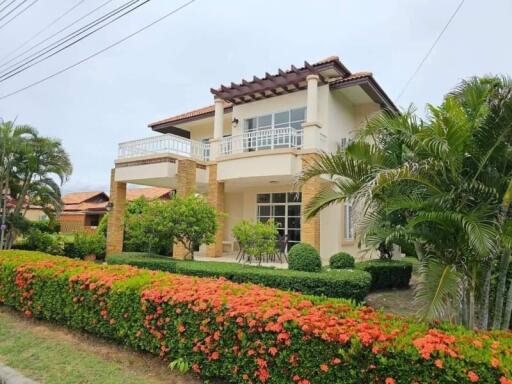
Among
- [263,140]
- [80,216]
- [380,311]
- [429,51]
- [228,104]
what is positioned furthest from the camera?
[80,216]

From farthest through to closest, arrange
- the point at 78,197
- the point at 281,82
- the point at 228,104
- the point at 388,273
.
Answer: the point at 78,197 < the point at 228,104 < the point at 281,82 < the point at 388,273

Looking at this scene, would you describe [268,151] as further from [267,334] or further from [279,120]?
[267,334]

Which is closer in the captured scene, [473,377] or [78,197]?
[473,377]

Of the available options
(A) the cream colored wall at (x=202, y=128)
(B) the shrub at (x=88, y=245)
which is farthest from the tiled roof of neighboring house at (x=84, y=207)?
(B) the shrub at (x=88, y=245)

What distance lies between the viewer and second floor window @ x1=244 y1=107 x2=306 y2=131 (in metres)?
15.9

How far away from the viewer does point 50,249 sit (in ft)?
53.8

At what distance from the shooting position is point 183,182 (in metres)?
15.6

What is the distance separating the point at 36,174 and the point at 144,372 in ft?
47.4

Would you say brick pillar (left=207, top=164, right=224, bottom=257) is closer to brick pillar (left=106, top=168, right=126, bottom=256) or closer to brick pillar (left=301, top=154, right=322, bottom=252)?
brick pillar (left=301, top=154, right=322, bottom=252)

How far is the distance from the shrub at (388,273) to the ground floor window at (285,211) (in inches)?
228

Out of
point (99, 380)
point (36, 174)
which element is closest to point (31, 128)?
point (36, 174)

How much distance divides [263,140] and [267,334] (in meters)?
12.0

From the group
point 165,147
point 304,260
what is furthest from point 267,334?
point 165,147

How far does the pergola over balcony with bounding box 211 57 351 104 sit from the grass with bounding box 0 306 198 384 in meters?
11.7
